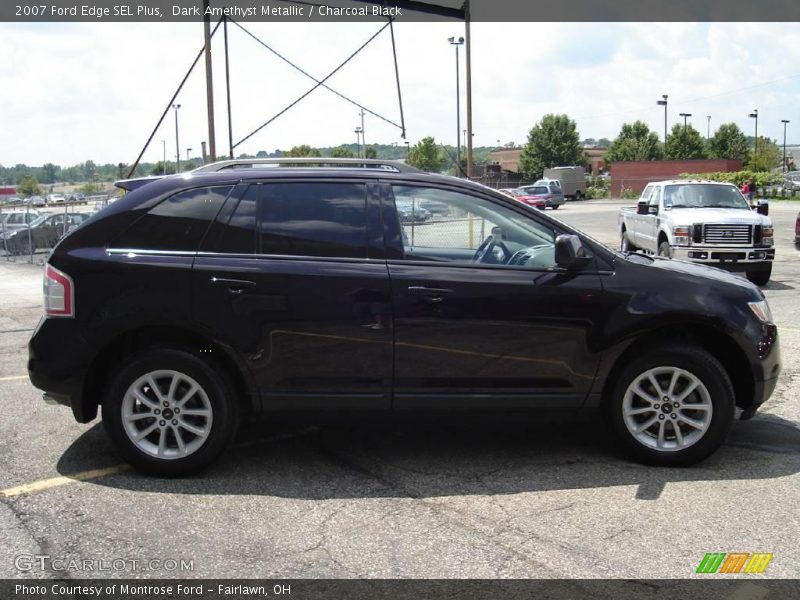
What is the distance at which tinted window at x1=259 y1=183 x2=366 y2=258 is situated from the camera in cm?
496

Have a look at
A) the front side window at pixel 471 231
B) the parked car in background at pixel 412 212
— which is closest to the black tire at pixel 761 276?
the front side window at pixel 471 231

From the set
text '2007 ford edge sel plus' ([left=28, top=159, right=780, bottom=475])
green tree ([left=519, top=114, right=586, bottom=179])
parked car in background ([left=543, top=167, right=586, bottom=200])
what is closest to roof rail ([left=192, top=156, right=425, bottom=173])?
text '2007 ford edge sel plus' ([left=28, top=159, right=780, bottom=475])

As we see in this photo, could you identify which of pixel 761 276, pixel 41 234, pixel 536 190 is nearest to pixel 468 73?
pixel 761 276

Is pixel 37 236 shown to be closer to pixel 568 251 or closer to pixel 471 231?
pixel 471 231

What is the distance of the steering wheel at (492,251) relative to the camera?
509 cm

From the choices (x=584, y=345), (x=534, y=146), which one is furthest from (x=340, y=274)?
(x=534, y=146)

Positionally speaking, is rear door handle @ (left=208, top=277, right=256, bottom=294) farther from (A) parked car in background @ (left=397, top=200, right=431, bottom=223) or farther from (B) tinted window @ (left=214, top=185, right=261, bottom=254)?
(A) parked car in background @ (left=397, top=200, right=431, bottom=223)

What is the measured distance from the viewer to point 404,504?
451cm

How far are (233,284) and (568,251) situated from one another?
2000mm

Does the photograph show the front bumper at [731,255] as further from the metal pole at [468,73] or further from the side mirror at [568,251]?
the side mirror at [568,251]

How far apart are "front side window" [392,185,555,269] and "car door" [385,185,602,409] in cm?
1

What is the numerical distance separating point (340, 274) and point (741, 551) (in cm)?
258

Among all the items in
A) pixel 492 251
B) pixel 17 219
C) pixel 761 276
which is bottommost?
pixel 761 276

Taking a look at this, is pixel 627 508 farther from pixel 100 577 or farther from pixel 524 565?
pixel 100 577
